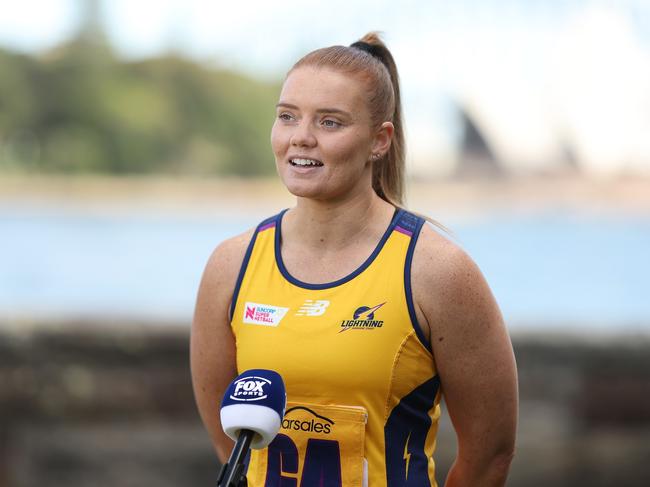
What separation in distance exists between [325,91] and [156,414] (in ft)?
13.3

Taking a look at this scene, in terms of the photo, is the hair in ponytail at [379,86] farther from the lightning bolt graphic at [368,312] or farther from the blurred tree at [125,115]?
the blurred tree at [125,115]

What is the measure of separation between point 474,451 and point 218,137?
3291cm

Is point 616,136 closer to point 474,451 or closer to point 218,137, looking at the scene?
point 218,137

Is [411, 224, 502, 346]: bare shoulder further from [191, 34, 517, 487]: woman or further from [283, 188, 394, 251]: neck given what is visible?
[283, 188, 394, 251]: neck

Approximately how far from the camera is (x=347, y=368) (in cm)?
249

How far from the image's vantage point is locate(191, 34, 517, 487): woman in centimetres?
251

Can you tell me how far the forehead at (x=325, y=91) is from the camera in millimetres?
2516

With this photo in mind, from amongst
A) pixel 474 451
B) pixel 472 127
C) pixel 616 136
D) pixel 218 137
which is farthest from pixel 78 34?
pixel 474 451

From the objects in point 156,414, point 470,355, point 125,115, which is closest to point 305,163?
point 470,355

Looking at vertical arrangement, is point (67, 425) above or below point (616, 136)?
below

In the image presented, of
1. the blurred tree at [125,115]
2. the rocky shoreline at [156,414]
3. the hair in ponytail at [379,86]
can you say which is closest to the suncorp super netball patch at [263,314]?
the hair in ponytail at [379,86]

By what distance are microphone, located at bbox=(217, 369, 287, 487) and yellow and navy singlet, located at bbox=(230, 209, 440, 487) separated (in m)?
0.19

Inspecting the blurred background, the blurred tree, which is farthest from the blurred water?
the blurred tree

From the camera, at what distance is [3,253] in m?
11.7
